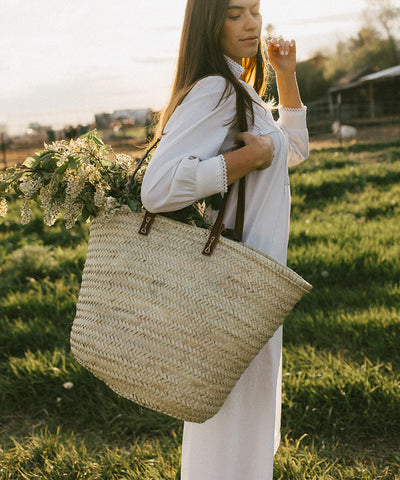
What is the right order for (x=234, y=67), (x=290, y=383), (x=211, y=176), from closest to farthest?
(x=211, y=176)
(x=234, y=67)
(x=290, y=383)

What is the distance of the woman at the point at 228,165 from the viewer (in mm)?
1533

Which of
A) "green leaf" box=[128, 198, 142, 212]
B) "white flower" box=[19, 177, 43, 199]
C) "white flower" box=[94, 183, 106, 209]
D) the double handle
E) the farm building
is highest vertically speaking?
"white flower" box=[19, 177, 43, 199]

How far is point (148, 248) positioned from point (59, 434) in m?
1.67

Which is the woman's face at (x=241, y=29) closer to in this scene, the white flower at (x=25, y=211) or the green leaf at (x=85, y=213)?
the green leaf at (x=85, y=213)

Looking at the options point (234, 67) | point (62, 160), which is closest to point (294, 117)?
point (234, 67)

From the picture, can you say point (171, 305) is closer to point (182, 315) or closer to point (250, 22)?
point (182, 315)

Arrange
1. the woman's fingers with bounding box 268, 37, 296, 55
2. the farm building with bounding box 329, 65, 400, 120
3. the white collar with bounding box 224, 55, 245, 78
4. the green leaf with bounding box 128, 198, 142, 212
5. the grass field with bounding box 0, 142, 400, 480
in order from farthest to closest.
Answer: the farm building with bounding box 329, 65, 400, 120 < the grass field with bounding box 0, 142, 400, 480 < the woman's fingers with bounding box 268, 37, 296, 55 < the white collar with bounding box 224, 55, 245, 78 < the green leaf with bounding box 128, 198, 142, 212

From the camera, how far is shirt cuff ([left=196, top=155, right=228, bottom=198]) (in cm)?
151

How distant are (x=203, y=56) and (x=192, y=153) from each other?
0.35 meters

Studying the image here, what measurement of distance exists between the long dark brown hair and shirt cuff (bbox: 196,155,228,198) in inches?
7.0

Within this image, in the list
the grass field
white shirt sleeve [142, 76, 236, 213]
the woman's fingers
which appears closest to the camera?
white shirt sleeve [142, 76, 236, 213]

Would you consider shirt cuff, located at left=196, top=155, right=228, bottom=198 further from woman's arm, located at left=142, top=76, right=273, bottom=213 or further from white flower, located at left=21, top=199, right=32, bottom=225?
white flower, located at left=21, top=199, right=32, bottom=225

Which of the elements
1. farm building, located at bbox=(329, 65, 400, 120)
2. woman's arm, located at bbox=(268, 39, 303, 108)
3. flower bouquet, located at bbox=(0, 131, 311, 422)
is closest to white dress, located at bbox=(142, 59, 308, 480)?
flower bouquet, located at bbox=(0, 131, 311, 422)

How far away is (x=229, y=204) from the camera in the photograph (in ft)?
5.75
